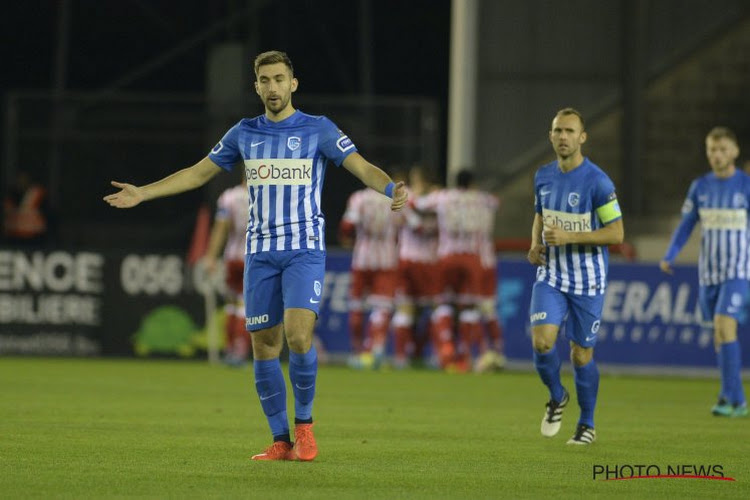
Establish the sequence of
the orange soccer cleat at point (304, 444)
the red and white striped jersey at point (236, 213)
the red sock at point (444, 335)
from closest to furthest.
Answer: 1. the orange soccer cleat at point (304, 444)
2. the red and white striped jersey at point (236, 213)
3. the red sock at point (444, 335)

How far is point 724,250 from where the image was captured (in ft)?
41.0

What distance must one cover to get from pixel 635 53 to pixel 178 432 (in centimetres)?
1557

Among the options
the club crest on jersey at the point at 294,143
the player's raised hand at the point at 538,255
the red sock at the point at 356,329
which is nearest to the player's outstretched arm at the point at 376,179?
the club crest on jersey at the point at 294,143

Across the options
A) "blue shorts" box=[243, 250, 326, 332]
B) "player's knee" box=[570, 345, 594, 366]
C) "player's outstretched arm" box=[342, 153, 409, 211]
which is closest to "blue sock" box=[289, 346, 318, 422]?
"blue shorts" box=[243, 250, 326, 332]

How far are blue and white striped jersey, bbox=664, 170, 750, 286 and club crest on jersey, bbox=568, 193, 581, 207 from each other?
10.2ft

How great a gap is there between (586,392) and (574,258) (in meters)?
0.83

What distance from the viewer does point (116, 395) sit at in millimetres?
13305

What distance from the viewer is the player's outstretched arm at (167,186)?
8258mm

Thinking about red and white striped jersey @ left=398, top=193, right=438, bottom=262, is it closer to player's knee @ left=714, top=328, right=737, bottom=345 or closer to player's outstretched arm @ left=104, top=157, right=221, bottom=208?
player's knee @ left=714, top=328, right=737, bottom=345

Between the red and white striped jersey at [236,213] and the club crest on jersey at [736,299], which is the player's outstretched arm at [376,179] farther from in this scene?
the red and white striped jersey at [236,213]

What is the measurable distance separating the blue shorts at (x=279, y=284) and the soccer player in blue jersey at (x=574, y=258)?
5.90 feet

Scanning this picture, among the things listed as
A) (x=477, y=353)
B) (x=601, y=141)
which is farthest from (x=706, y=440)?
(x=601, y=141)

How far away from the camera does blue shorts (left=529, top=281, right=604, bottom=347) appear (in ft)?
31.8

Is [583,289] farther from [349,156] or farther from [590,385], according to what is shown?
[349,156]
